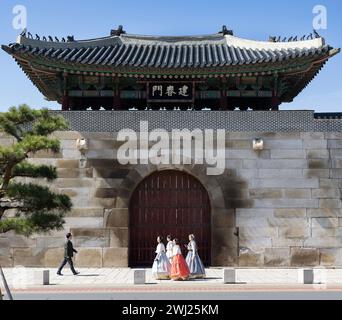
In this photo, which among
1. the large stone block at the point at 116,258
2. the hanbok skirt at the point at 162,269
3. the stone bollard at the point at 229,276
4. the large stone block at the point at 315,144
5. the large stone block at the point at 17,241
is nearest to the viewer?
the stone bollard at the point at 229,276

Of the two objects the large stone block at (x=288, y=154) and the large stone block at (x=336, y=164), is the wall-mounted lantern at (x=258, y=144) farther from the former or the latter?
the large stone block at (x=336, y=164)

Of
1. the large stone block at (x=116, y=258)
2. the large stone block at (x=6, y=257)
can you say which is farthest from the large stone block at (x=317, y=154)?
the large stone block at (x=6, y=257)

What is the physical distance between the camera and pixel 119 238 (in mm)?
18844

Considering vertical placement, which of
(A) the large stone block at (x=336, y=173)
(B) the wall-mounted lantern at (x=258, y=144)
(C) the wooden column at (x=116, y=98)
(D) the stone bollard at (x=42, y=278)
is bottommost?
(D) the stone bollard at (x=42, y=278)

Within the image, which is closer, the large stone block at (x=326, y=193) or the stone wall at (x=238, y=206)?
the stone wall at (x=238, y=206)

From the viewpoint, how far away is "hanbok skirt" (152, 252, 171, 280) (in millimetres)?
16062

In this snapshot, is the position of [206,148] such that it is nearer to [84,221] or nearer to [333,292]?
[84,221]

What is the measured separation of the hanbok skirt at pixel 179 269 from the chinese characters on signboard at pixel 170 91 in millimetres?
7513

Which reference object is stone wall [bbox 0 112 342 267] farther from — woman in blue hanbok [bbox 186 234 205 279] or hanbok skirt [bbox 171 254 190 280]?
hanbok skirt [bbox 171 254 190 280]

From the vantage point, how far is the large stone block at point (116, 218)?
18906 millimetres

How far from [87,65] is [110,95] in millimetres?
1961

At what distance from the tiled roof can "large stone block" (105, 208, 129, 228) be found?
5570 mm

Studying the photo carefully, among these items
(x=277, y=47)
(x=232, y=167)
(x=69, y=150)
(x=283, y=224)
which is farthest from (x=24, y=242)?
(x=277, y=47)
